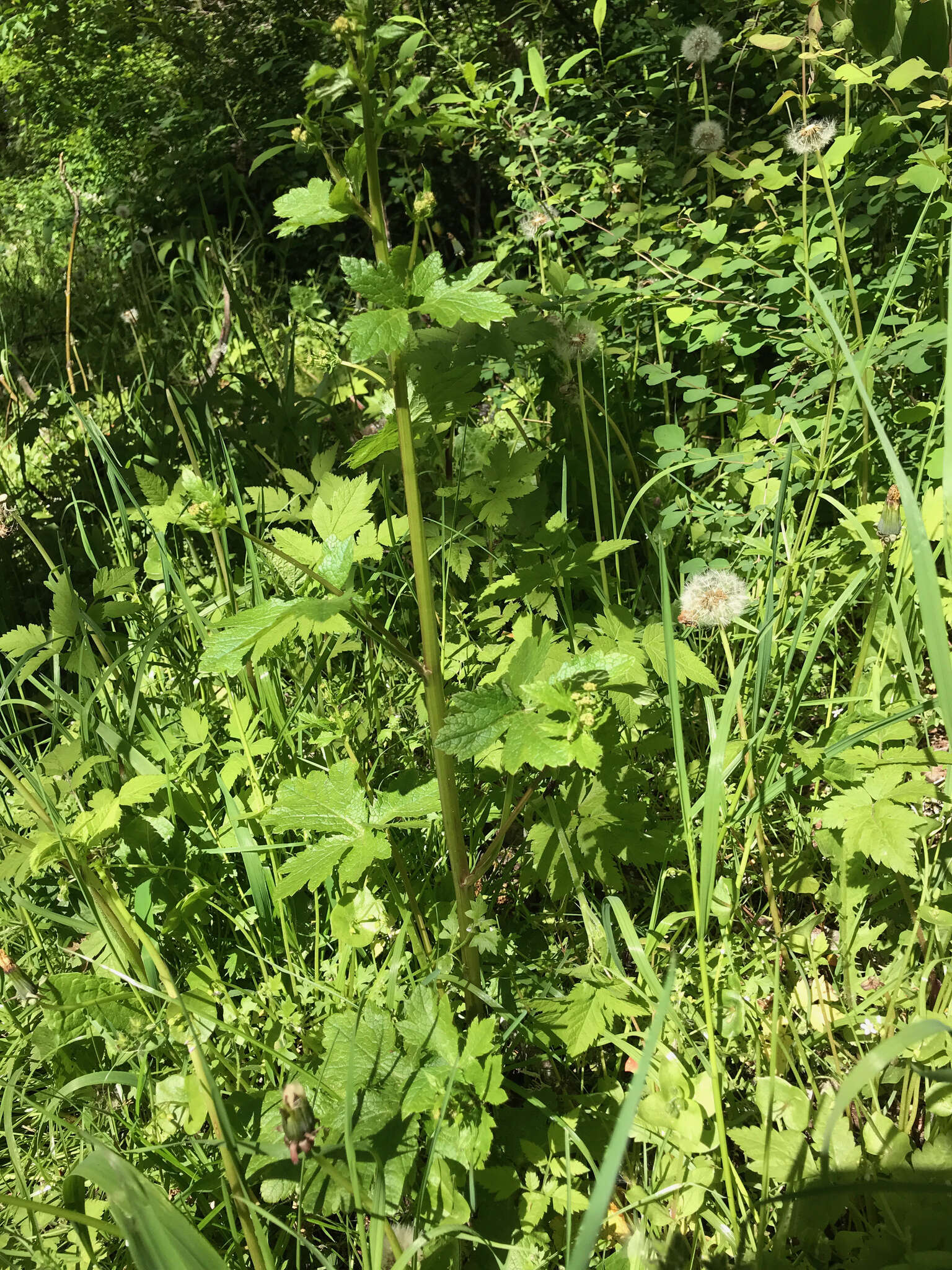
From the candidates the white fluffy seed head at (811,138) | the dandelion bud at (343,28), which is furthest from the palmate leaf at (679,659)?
the white fluffy seed head at (811,138)

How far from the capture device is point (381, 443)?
963 mm

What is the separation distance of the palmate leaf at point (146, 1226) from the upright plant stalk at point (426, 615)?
411 mm

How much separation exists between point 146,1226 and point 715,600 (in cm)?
100

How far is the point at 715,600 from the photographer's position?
128 centimetres

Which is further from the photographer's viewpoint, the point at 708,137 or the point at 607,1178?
the point at 708,137

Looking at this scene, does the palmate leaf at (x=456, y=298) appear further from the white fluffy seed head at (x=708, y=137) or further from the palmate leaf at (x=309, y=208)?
the white fluffy seed head at (x=708, y=137)

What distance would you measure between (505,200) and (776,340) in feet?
9.80

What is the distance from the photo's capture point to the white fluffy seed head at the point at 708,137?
→ 2219mm

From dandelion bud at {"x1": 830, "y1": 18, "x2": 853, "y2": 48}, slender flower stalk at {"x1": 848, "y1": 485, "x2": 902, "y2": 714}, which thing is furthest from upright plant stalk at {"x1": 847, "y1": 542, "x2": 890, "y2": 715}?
dandelion bud at {"x1": 830, "y1": 18, "x2": 853, "y2": 48}

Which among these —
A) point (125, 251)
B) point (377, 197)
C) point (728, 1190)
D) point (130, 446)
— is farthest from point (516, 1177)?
point (125, 251)

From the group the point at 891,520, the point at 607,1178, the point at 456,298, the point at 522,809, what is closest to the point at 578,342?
the point at 891,520

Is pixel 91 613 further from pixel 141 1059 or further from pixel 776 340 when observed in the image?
pixel 776 340

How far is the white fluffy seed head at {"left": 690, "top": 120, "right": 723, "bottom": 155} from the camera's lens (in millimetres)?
2219

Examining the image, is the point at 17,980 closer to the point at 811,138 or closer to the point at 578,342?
the point at 578,342
